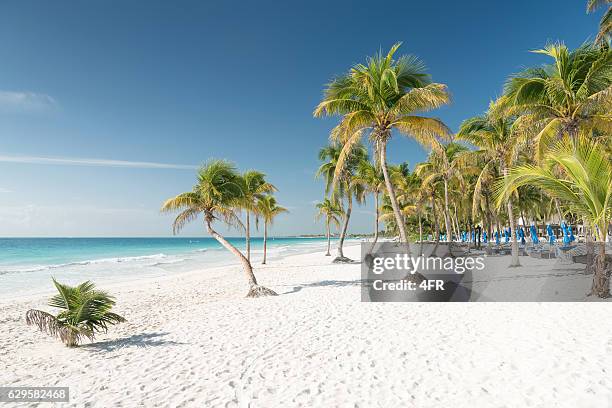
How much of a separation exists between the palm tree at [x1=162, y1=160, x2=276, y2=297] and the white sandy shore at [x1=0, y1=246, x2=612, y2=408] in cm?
348

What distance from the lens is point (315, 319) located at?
708 centimetres

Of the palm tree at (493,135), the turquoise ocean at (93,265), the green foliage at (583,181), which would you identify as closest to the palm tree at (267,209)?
the turquoise ocean at (93,265)

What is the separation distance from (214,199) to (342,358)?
290 inches

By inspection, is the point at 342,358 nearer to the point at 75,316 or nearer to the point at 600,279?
the point at 75,316

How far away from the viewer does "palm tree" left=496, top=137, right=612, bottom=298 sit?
685cm

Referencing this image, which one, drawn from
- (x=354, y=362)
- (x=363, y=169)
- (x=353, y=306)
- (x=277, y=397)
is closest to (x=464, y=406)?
(x=354, y=362)

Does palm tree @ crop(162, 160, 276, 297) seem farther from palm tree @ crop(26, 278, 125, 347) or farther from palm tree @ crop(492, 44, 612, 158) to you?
palm tree @ crop(492, 44, 612, 158)

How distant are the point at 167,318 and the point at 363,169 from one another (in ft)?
57.3

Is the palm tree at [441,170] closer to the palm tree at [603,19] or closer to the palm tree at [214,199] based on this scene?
the palm tree at [603,19]

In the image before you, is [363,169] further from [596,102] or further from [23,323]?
[23,323]

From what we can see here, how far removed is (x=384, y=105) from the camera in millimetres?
10234

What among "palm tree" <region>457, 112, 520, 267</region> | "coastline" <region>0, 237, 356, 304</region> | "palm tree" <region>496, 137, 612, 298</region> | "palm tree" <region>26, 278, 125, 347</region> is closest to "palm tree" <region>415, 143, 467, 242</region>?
"palm tree" <region>457, 112, 520, 267</region>

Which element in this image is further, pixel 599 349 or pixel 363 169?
pixel 363 169

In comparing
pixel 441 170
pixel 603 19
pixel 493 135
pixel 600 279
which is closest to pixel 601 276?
pixel 600 279
